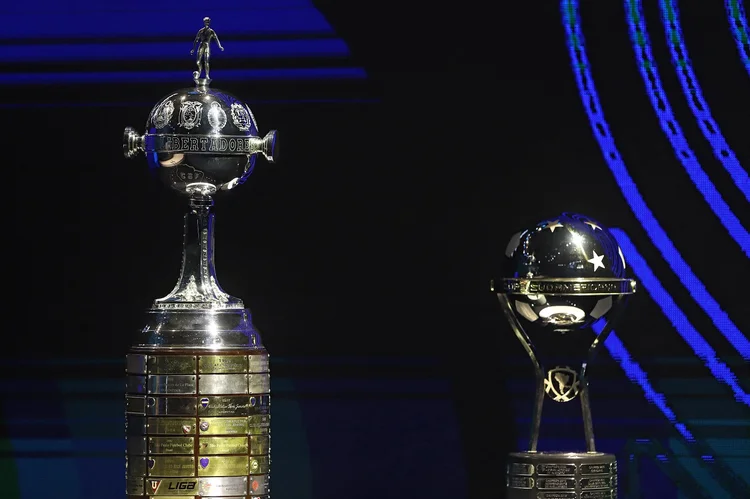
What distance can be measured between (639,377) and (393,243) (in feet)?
2.95

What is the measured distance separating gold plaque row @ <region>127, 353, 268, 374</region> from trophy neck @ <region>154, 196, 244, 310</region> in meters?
0.16

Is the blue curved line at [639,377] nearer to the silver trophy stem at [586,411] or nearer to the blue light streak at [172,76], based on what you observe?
the silver trophy stem at [586,411]

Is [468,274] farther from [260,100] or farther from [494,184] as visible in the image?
[260,100]

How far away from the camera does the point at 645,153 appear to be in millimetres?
4859

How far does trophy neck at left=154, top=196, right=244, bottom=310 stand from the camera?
4.20 meters

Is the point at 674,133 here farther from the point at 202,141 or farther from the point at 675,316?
the point at 202,141

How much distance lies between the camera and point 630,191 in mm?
4855

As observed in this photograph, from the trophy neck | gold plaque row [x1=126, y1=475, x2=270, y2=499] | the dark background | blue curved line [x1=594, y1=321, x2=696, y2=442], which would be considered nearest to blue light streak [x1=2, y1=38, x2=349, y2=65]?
the dark background

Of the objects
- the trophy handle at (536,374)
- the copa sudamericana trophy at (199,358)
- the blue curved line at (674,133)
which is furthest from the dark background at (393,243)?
the copa sudamericana trophy at (199,358)

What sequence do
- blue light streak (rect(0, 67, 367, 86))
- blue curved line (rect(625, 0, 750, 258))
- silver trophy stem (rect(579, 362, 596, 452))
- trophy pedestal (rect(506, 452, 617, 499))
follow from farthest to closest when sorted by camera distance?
1. blue light streak (rect(0, 67, 367, 86))
2. blue curved line (rect(625, 0, 750, 258))
3. silver trophy stem (rect(579, 362, 596, 452))
4. trophy pedestal (rect(506, 452, 617, 499))

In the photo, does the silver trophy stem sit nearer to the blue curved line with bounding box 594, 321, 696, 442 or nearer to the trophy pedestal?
the trophy pedestal

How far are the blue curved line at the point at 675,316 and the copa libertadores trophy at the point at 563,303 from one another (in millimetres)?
669

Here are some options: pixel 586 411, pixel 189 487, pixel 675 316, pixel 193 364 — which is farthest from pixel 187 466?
pixel 675 316

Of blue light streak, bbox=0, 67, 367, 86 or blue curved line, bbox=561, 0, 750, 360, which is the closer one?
blue curved line, bbox=561, 0, 750, 360
